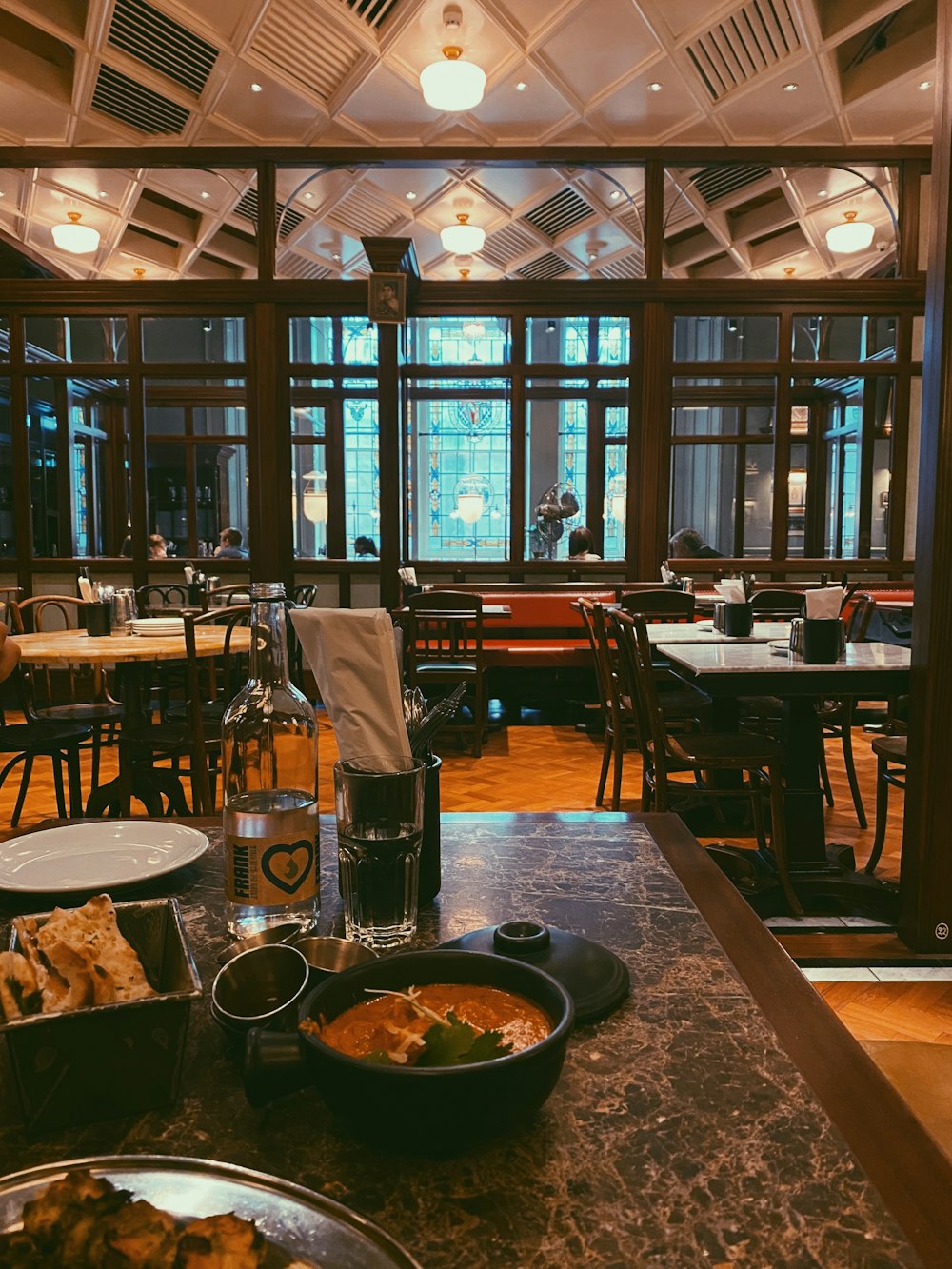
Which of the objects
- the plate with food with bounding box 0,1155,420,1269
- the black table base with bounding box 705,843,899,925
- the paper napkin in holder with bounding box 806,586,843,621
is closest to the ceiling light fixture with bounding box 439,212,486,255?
the paper napkin in holder with bounding box 806,586,843,621

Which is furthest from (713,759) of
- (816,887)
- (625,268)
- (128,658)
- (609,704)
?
(625,268)

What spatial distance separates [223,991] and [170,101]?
6467mm

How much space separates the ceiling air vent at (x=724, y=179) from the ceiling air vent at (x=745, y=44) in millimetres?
1130

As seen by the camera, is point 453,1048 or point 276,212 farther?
point 276,212

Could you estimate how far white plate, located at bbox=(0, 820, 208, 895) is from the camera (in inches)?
32.8

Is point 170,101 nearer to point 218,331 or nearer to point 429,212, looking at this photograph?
point 429,212

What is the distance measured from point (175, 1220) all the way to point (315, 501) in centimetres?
1097

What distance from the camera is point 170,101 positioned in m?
5.69

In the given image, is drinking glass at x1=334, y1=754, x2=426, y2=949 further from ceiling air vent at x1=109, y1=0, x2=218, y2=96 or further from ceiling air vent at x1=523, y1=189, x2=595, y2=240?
ceiling air vent at x1=523, y1=189, x2=595, y2=240

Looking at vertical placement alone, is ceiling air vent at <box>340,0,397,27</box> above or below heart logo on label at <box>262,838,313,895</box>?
above

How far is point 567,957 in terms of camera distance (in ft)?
2.20

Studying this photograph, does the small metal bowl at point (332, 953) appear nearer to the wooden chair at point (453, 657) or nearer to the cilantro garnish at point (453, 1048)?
the cilantro garnish at point (453, 1048)

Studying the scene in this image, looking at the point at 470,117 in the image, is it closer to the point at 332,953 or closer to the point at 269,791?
the point at 269,791

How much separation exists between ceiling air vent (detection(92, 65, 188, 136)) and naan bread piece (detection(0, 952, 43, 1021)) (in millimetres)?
6025
